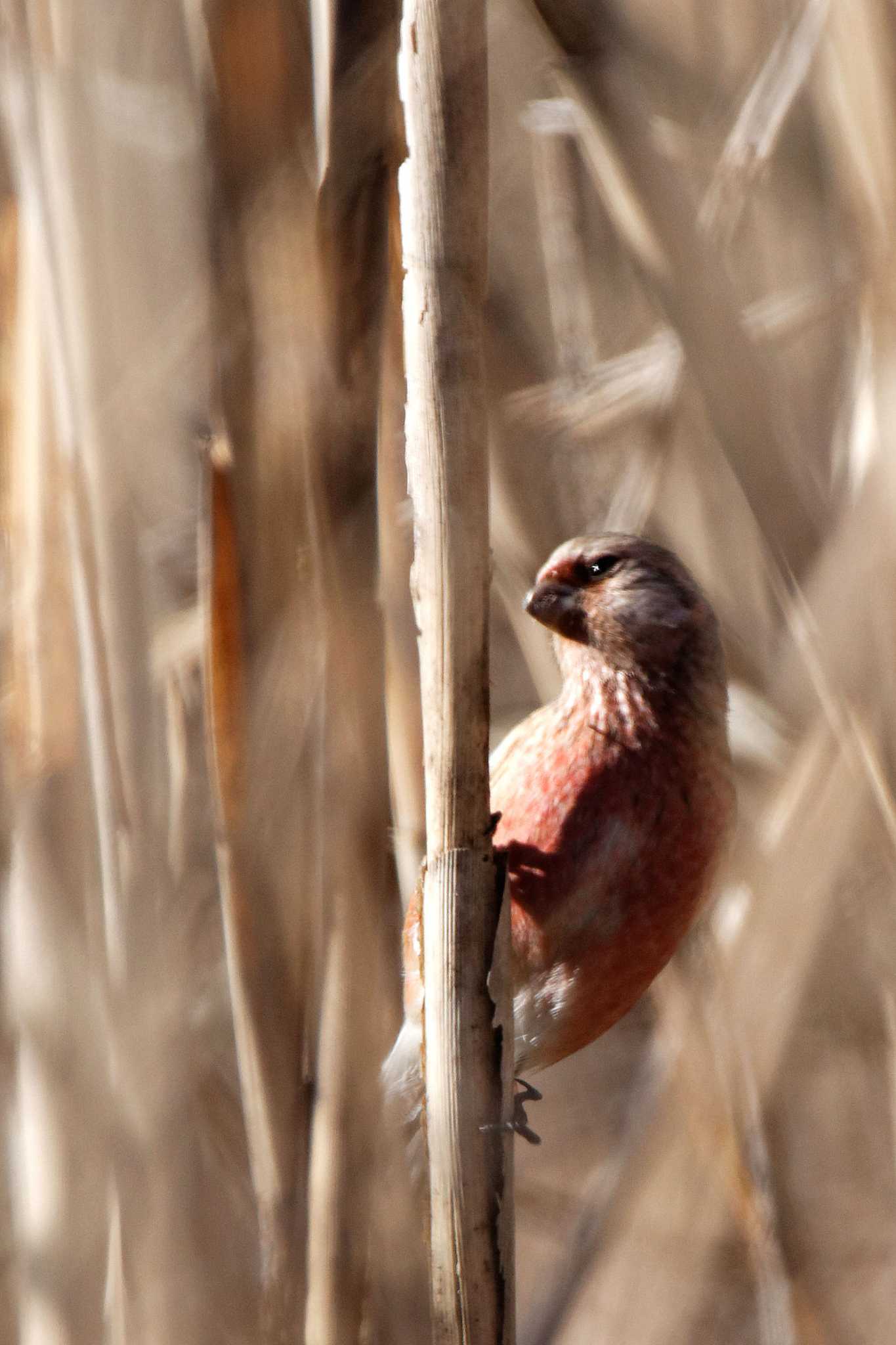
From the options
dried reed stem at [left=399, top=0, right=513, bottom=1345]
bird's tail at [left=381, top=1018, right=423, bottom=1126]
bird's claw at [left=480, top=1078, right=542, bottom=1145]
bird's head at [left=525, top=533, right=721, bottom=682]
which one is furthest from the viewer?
bird's head at [left=525, top=533, right=721, bottom=682]

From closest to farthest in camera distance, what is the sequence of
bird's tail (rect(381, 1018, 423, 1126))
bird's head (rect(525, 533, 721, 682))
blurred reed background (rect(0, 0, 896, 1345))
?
blurred reed background (rect(0, 0, 896, 1345)) < bird's tail (rect(381, 1018, 423, 1126)) < bird's head (rect(525, 533, 721, 682))

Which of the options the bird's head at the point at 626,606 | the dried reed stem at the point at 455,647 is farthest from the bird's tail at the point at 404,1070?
the bird's head at the point at 626,606

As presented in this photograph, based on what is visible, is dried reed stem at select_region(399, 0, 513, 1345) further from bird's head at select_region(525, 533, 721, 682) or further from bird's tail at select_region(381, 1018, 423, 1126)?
bird's head at select_region(525, 533, 721, 682)

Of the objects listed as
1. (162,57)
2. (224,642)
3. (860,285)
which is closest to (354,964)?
(224,642)

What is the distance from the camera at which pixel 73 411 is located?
4.58 ft

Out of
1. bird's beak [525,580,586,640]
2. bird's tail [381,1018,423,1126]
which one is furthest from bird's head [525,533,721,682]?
bird's tail [381,1018,423,1126]

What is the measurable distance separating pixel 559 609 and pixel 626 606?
7 cm

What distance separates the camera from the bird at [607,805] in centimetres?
140

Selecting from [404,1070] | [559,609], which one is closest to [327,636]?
[559,609]

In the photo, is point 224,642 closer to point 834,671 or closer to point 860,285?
point 834,671

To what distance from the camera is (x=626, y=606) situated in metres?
1.50

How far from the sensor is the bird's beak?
1475mm

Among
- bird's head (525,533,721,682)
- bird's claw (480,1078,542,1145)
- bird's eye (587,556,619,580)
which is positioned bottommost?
bird's claw (480,1078,542,1145)

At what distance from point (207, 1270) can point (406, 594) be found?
759 mm
